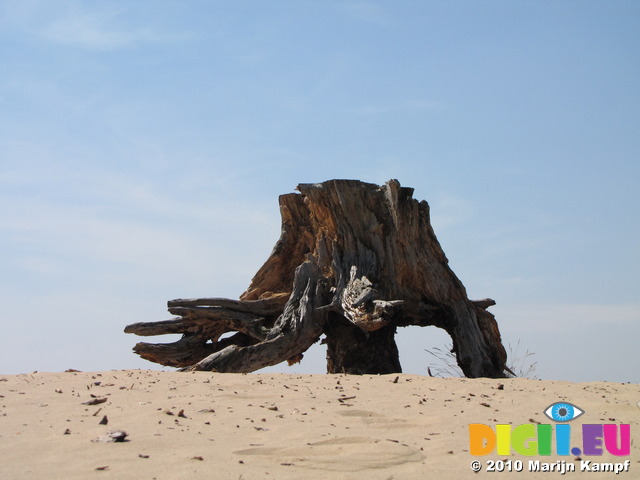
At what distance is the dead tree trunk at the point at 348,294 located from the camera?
1071cm

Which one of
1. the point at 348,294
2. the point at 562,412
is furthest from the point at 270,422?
the point at 348,294

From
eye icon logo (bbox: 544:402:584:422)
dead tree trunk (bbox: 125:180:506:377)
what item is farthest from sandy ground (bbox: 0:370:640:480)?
dead tree trunk (bbox: 125:180:506:377)

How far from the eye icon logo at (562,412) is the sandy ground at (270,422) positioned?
0.31 ft

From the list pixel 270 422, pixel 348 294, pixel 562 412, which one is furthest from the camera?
pixel 348 294

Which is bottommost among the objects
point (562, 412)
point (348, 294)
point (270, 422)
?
point (270, 422)

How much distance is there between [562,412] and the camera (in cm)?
663

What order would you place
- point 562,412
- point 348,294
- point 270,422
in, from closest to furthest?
point 270,422, point 562,412, point 348,294

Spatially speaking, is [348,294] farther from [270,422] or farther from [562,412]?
[270,422]

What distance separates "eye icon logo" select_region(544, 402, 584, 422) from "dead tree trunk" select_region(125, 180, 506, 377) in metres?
3.76

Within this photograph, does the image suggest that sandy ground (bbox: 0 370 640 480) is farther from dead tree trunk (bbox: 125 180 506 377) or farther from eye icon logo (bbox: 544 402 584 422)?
dead tree trunk (bbox: 125 180 506 377)

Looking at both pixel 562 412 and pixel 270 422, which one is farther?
pixel 562 412

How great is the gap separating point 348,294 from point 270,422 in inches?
183

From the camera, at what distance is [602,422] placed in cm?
636

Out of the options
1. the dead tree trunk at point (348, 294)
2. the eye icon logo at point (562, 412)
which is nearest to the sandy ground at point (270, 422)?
the eye icon logo at point (562, 412)
